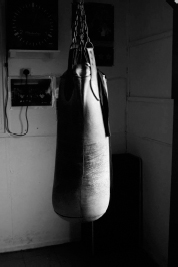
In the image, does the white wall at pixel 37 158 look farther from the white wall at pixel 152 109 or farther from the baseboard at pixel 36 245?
the white wall at pixel 152 109

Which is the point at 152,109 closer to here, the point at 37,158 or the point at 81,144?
the point at 37,158

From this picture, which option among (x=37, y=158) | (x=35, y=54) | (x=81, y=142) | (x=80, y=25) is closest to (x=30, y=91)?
(x=35, y=54)

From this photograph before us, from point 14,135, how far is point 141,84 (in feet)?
4.37

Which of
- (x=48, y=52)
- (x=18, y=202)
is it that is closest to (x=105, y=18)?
(x=48, y=52)

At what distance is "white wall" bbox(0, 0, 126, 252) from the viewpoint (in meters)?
3.49

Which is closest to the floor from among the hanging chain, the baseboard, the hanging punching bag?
the baseboard

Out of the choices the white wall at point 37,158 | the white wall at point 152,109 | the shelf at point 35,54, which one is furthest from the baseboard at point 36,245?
the shelf at point 35,54

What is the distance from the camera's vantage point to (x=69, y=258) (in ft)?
11.3

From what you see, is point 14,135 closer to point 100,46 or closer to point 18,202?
point 18,202

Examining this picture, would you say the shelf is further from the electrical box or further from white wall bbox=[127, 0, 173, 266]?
white wall bbox=[127, 0, 173, 266]

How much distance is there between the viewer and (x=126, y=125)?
3.81m

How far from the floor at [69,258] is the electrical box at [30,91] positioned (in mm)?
1468

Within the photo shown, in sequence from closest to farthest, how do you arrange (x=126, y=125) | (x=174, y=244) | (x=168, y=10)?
(x=174, y=244) → (x=168, y=10) → (x=126, y=125)

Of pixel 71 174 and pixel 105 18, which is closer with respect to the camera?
pixel 71 174
